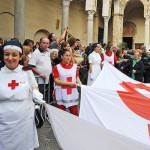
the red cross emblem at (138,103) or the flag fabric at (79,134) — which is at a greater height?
the red cross emblem at (138,103)

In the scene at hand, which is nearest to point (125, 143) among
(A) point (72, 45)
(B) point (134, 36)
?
(A) point (72, 45)

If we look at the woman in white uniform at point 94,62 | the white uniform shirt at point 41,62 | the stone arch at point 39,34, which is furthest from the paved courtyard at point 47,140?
the stone arch at point 39,34

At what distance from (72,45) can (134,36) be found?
27.8 metres

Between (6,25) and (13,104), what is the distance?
54.5 ft

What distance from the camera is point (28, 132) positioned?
3.15m

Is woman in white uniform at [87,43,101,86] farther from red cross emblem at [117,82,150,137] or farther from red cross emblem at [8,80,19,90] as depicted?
red cross emblem at [8,80,19,90]

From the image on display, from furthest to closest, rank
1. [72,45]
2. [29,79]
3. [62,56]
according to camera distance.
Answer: [72,45]
[62,56]
[29,79]

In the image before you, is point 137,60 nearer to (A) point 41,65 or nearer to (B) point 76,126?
(A) point 41,65

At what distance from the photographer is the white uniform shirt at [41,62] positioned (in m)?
6.09

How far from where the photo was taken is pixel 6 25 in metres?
18.8

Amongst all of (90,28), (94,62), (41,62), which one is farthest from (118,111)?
(90,28)

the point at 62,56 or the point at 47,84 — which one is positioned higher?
the point at 62,56

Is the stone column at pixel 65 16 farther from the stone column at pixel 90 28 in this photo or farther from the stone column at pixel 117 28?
the stone column at pixel 117 28

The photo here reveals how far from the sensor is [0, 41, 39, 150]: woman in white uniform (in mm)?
3020
